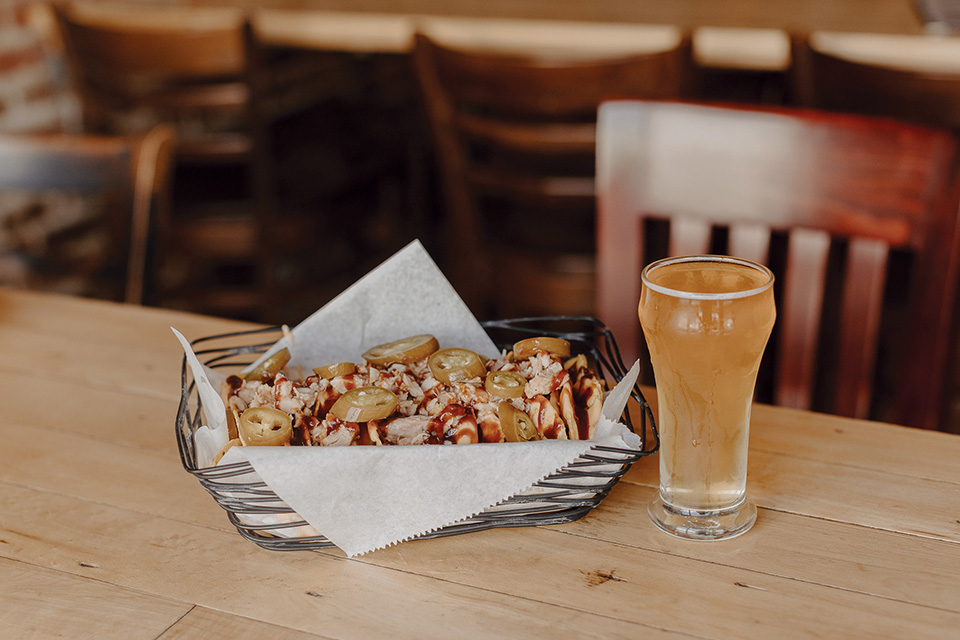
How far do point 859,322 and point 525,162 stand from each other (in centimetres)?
102

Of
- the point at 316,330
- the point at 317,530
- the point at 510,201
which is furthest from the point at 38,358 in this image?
the point at 510,201

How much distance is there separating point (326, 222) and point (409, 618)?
1.61 meters

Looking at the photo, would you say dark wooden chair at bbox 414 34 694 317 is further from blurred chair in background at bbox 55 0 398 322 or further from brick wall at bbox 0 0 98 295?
brick wall at bbox 0 0 98 295

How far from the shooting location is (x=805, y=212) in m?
0.99

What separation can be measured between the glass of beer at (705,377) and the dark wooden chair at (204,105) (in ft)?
4.08

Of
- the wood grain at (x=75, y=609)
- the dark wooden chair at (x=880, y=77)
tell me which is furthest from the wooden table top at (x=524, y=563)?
the dark wooden chair at (x=880, y=77)

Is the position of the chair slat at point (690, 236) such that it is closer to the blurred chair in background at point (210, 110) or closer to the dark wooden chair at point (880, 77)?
the dark wooden chair at point (880, 77)

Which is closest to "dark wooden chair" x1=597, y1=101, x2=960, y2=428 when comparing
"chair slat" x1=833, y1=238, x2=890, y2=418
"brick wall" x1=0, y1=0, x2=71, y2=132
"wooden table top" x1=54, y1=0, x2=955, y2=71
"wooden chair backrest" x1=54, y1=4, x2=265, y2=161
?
"chair slat" x1=833, y1=238, x2=890, y2=418

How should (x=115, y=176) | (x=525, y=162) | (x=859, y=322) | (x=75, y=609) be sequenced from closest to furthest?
(x=75, y=609) → (x=859, y=322) → (x=115, y=176) → (x=525, y=162)

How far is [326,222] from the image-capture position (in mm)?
2094

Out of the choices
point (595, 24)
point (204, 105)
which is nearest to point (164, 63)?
point (204, 105)

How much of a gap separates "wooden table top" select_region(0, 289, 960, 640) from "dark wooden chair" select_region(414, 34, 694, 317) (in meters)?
0.85

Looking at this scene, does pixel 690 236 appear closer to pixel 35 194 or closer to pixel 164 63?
pixel 164 63

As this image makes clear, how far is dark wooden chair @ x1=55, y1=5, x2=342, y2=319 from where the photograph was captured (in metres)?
1.80
